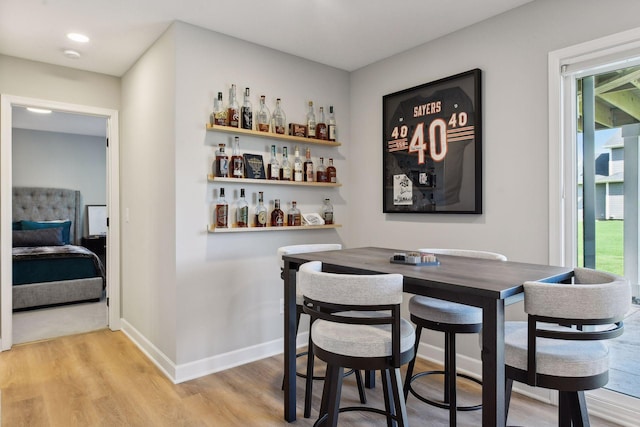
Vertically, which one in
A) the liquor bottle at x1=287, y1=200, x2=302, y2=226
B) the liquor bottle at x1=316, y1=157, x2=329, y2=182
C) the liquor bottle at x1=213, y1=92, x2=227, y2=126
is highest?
the liquor bottle at x1=213, y1=92, x2=227, y2=126

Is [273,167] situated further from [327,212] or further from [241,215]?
[327,212]

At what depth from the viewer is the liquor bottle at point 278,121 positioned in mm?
3115

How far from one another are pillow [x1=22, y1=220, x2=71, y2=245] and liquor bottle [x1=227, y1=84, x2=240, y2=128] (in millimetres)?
4584

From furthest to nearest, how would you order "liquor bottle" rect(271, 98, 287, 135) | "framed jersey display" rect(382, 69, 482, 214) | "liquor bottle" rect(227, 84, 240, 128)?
"liquor bottle" rect(271, 98, 287, 135)
"liquor bottle" rect(227, 84, 240, 128)
"framed jersey display" rect(382, 69, 482, 214)

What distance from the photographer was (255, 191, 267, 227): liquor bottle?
3.01 meters

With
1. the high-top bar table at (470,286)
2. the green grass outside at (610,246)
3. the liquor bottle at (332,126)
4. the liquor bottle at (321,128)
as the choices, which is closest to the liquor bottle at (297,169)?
the liquor bottle at (321,128)

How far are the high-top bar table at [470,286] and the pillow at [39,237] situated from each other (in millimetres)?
5015

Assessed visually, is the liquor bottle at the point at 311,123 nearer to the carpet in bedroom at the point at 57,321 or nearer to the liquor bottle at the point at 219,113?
the liquor bottle at the point at 219,113

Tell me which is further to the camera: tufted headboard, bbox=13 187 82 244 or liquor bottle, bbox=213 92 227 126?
tufted headboard, bbox=13 187 82 244

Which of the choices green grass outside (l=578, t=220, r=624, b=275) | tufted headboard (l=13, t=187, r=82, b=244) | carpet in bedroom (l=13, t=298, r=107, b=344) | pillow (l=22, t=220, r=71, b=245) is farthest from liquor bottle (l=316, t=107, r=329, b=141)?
tufted headboard (l=13, t=187, r=82, b=244)

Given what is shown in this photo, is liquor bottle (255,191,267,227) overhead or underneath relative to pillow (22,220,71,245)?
A: overhead

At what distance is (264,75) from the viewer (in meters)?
3.10

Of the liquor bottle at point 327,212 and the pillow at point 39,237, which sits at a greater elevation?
the liquor bottle at point 327,212

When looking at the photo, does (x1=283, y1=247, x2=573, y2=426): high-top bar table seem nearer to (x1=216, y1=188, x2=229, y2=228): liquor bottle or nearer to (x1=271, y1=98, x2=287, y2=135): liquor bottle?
(x1=216, y1=188, x2=229, y2=228): liquor bottle
